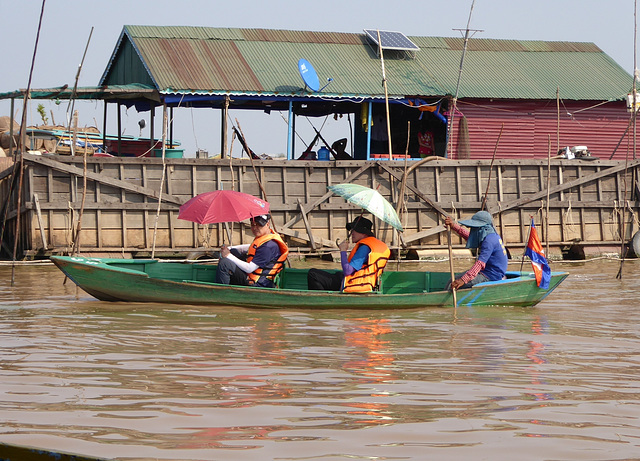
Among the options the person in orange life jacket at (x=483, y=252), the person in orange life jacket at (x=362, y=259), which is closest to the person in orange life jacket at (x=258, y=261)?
the person in orange life jacket at (x=362, y=259)

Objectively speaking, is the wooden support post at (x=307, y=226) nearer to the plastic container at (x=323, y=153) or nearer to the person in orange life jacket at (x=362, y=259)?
the plastic container at (x=323, y=153)

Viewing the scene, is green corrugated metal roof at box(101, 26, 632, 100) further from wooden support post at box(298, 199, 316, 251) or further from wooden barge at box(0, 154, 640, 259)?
wooden support post at box(298, 199, 316, 251)

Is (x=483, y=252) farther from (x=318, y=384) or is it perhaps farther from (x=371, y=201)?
(x=318, y=384)

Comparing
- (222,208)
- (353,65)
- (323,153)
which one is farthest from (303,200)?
(222,208)

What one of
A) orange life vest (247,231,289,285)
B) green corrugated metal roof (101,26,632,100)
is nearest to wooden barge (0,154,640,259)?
green corrugated metal roof (101,26,632,100)

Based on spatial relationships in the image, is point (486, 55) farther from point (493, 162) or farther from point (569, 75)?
point (493, 162)

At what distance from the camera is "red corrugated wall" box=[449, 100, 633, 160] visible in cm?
2325

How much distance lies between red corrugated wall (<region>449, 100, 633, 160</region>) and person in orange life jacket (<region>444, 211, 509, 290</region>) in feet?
37.7

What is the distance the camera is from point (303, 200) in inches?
750

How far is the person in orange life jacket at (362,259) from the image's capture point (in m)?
10.7

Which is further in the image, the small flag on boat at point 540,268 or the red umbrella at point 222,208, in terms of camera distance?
the small flag on boat at point 540,268

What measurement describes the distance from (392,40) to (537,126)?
4.80 meters

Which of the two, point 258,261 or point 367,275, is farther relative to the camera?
point 258,261

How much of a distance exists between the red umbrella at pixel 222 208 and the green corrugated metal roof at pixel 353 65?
8.79 meters
